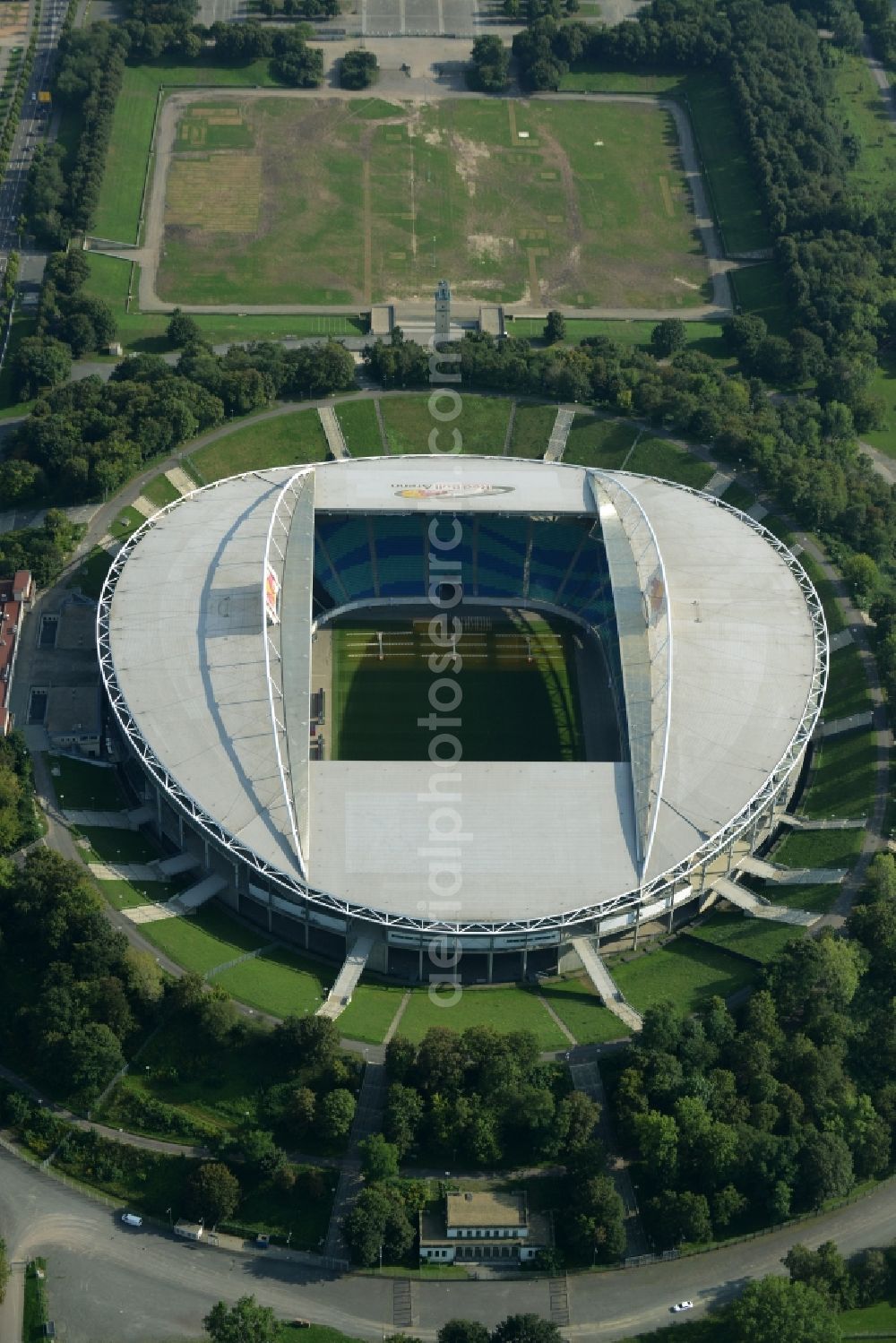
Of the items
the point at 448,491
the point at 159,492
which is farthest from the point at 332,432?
the point at 448,491

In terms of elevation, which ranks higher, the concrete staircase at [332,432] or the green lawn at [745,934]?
the concrete staircase at [332,432]

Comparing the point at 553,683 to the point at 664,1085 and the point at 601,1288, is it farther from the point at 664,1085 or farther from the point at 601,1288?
the point at 601,1288

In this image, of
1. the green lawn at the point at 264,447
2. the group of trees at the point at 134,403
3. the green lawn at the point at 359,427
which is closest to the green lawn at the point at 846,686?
the green lawn at the point at 359,427

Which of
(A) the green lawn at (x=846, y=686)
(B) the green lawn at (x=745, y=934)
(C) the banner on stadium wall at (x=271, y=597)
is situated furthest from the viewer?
(A) the green lawn at (x=846, y=686)

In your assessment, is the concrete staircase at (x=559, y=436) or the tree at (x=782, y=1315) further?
the concrete staircase at (x=559, y=436)

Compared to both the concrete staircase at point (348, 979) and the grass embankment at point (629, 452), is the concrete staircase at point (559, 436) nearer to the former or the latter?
the grass embankment at point (629, 452)

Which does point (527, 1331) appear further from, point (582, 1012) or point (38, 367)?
point (38, 367)
